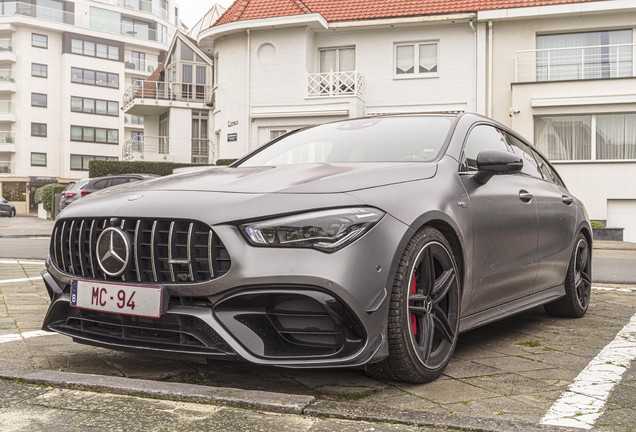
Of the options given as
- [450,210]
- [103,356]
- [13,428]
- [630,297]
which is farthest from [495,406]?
[630,297]

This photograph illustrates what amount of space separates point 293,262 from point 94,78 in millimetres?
64285

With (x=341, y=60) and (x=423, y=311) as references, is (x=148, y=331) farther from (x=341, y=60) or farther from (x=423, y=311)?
(x=341, y=60)

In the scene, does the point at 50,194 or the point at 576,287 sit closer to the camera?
the point at 576,287

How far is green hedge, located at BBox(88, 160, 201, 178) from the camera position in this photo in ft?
96.6

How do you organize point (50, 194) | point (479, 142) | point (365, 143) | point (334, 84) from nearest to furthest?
point (365, 143) → point (479, 142) → point (334, 84) → point (50, 194)

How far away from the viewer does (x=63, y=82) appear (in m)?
60.7

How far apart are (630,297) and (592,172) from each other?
15324 millimetres

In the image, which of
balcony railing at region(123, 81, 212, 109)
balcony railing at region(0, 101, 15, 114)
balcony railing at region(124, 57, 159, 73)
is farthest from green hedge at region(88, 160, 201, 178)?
balcony railing at region(124, 57, 159, 73)

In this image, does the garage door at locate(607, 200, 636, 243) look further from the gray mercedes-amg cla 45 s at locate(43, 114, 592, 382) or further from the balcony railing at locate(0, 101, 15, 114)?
the balcony railing at locate(0, 101, 15, 114)

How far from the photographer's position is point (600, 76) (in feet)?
72.3

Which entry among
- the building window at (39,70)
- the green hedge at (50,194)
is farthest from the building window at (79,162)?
the green hedge at (50,194)

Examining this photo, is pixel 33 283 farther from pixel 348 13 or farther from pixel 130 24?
pixel 130 24

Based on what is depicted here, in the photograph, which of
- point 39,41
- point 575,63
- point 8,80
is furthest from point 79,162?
point 575,63

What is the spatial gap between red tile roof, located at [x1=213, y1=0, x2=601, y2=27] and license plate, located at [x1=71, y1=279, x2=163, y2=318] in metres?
21.3
